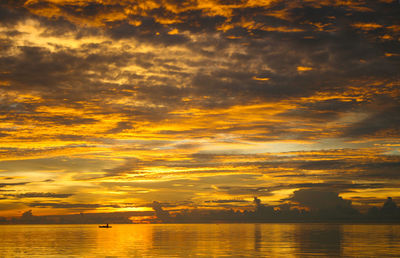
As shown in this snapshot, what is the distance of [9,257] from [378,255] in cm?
7613

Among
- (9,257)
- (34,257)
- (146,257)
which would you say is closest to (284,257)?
(146,257)

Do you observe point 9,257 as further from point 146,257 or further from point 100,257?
point 146,257

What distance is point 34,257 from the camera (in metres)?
86.9

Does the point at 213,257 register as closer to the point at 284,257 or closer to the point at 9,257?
the point at 284,257

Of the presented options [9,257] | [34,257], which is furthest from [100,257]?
[9,257]

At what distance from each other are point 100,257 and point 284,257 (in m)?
37.0

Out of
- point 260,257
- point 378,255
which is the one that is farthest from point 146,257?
point 378,255

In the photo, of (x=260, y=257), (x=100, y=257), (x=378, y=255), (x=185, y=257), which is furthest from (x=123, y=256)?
(x=378, y=255)

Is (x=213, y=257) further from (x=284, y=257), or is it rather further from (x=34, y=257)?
(x=34, y=257)

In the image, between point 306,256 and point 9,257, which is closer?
point 306,256

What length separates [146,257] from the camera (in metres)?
84.4

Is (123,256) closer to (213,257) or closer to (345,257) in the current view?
(213,257)

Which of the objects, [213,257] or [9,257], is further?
[9,257]

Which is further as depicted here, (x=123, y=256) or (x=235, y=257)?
(x=123, y=256)
